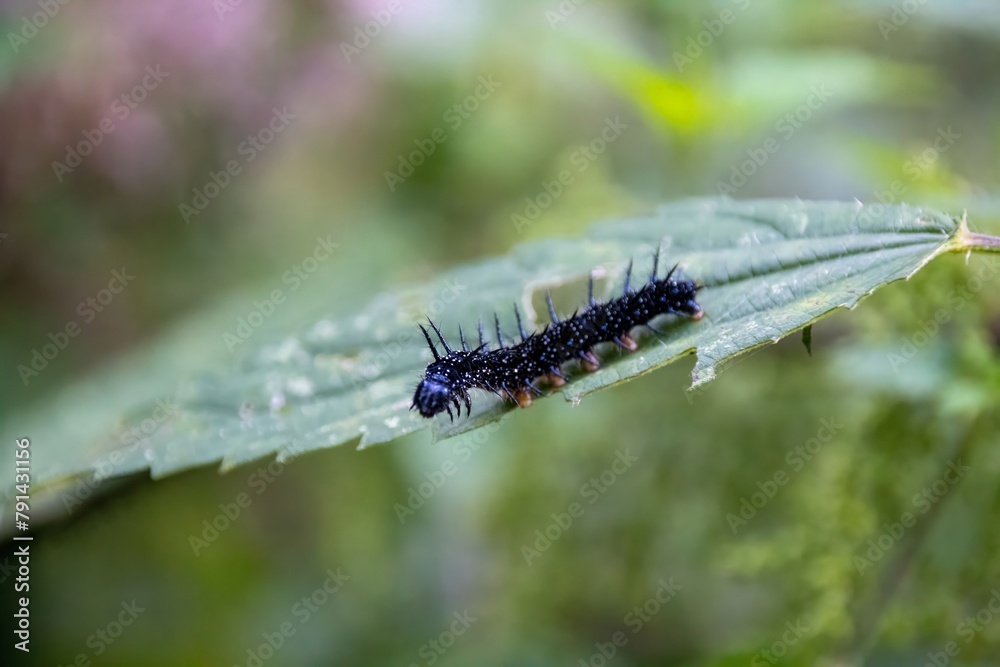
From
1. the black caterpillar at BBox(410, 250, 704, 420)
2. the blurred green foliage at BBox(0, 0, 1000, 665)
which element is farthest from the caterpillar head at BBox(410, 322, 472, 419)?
the blurred green foliage at BBox(0, 0, 1000, 665)

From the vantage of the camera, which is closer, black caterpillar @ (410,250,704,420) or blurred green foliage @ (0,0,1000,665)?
black caterpillar @ (410,250,704,420)

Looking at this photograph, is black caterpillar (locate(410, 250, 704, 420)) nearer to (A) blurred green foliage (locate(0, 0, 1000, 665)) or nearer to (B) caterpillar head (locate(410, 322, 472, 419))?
(B) caterpillar head (locate(410, 322, 472, 419))

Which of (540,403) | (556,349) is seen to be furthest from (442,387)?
(540,403)

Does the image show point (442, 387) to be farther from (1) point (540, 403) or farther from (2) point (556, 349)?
(1) point (540, 403)

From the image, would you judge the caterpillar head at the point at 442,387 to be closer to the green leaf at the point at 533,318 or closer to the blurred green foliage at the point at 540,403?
the green leaf at the point at 533,318

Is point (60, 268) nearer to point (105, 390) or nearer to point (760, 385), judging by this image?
point (105, 390)

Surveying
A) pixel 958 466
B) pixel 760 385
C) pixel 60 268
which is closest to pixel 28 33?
pixel 60 268
